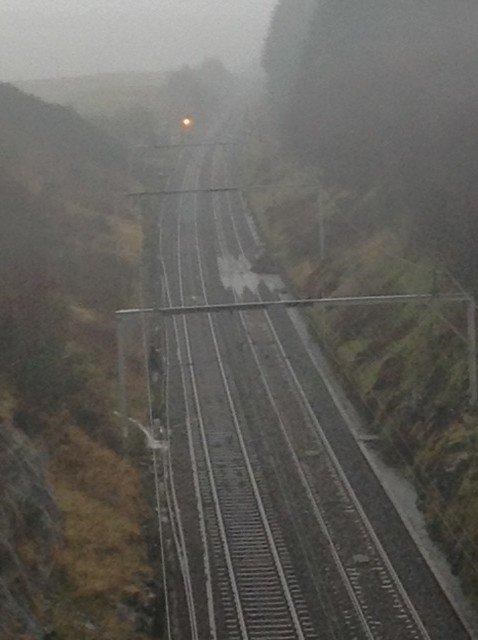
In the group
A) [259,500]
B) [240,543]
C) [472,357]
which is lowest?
[259,500]

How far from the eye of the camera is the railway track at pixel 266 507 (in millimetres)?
13141

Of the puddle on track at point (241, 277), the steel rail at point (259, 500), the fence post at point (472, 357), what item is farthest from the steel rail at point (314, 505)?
the puddle on track at point (241, 277)

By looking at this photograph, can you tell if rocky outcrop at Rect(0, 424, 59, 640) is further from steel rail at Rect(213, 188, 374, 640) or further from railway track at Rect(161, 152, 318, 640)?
steel rail at Rect(213, 188, 374, 640)

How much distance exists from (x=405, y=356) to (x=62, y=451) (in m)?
7.33

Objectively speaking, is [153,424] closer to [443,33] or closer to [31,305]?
[31,305]

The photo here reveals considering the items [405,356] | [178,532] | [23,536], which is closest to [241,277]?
[405,356]

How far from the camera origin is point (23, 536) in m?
12.8

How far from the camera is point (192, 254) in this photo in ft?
118

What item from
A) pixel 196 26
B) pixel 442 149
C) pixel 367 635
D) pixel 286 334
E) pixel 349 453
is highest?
pixel 442 149

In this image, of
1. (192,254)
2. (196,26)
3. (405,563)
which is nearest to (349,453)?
(405,563)

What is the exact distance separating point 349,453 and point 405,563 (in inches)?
166

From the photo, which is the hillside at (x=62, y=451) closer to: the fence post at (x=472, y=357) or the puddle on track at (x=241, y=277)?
the puddle on track at (x=241, y=277)

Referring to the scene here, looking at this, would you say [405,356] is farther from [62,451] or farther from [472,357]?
[62,451]

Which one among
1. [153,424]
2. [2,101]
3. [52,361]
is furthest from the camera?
[2,101]
